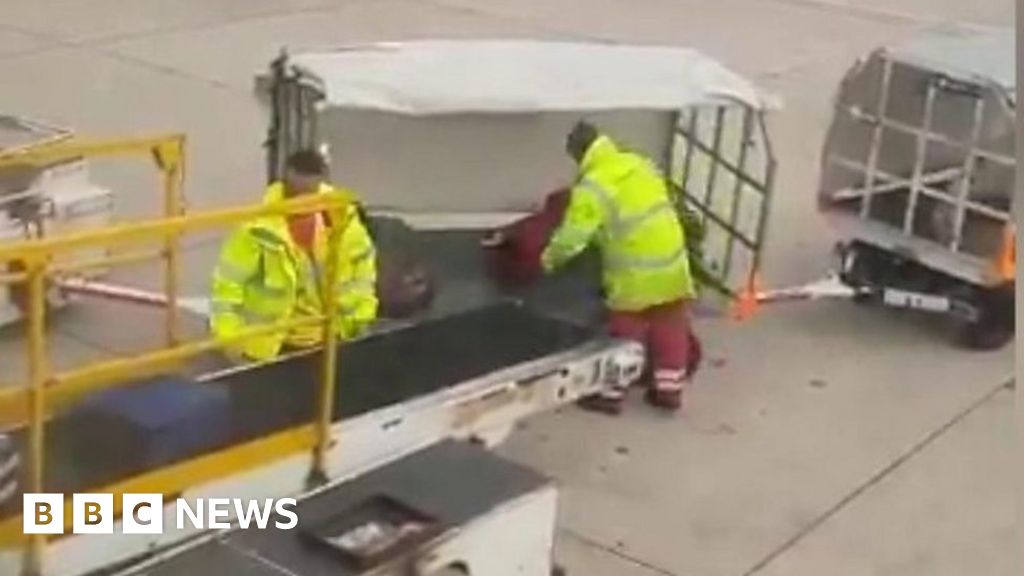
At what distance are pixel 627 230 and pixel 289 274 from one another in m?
1.38

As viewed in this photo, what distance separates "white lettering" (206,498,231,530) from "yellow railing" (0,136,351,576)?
0.33 meters

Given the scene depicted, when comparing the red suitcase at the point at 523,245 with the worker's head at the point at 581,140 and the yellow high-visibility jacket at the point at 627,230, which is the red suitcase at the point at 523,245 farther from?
the yellow high-visibility jacket at the point at 627,230

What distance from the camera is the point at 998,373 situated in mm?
7758

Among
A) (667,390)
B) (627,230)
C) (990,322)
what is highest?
(627,230)

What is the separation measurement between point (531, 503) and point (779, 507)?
1.55m

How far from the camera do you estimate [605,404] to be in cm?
700

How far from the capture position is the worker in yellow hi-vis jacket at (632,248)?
6.90 metres

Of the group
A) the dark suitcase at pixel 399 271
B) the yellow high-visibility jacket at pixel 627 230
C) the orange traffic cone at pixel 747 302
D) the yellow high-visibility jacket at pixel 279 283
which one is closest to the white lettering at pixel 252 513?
the yellow high-visibility jacket at pixel 279 283

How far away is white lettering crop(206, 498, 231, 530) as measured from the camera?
4824 mm

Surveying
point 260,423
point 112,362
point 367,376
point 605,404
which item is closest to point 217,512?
point 260,423

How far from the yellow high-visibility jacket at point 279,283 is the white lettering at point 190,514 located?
124 cm

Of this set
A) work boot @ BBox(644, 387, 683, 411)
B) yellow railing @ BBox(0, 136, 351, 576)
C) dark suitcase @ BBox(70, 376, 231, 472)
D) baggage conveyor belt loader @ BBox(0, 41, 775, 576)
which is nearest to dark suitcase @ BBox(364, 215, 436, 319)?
baggage conveyor belt loader @ BBox(0, 41, 775, 576)

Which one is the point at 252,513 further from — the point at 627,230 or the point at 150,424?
the point at 627,230

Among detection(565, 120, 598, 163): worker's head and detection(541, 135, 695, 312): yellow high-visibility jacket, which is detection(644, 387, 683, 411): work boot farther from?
detection(565, 120, 598, 163): worker's head
